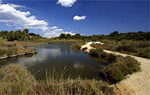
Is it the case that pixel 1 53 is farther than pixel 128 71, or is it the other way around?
pixel 1 53

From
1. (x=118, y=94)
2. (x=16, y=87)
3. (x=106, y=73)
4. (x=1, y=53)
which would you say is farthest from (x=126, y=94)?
(x=1, y=53)

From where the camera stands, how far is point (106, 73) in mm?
6598

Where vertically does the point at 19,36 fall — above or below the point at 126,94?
above

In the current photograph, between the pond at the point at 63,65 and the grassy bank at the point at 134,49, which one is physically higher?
the grassy bank at the point at 134,49

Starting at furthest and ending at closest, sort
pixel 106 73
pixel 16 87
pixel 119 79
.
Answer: pixel 106 73 → pixel 119 79 → pixel 16 87

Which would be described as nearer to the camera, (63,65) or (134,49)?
(63,65)

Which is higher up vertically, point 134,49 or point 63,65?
point 134,49

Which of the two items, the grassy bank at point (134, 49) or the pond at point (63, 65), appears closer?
the pond at point (63, 65)

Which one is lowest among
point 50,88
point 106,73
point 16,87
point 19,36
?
point 106,73

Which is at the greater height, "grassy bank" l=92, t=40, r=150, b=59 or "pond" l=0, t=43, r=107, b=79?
"grassy bank" l=92, t=40, r=150, b=59

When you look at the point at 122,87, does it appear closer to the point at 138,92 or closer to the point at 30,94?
the point at 138,92

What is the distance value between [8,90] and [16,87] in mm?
232

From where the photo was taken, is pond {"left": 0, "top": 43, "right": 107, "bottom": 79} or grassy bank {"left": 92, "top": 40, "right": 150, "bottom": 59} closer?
pond {"left": 0, "top": 43, "right": 107, "bottom": 79}

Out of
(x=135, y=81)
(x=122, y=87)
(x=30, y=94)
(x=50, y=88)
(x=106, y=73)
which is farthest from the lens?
(x=106, y=73)
